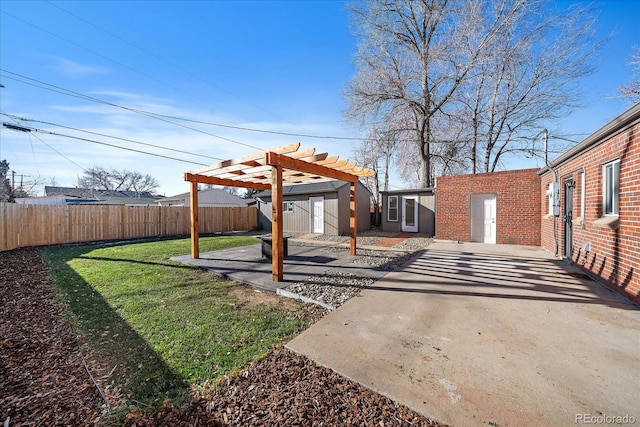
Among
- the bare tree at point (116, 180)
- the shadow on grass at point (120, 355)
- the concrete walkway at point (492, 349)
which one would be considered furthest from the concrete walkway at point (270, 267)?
the bare tree at point (116, 180)

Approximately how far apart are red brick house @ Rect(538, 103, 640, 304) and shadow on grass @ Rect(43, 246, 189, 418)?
19.8 feet

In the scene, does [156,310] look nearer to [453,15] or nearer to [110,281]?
[110,281]

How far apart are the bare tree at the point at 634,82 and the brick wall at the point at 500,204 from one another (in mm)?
5522

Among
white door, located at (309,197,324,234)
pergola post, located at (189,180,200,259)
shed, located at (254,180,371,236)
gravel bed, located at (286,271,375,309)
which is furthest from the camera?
white door, located at (309,197,324,234)

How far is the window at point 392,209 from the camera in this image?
14375 millimetres

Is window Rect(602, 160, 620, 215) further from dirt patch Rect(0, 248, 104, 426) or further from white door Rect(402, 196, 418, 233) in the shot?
white door Rect(402, 196, 418, 233)

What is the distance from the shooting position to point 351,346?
8.64ft

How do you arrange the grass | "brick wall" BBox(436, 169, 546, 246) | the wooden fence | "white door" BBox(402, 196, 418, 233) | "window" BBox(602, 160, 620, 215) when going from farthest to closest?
"white door" BBox(402, 196, 418, 233)
the wooden fence
"brick wall" BBox(436, 169, 546, 246)
"window" BBox(602, 160, 620, 215)
the grass

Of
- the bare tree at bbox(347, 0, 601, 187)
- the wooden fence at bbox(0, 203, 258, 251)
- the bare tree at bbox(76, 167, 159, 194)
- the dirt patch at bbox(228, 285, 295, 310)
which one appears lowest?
the dirt patch at bbox(228, 285, 295, 310)

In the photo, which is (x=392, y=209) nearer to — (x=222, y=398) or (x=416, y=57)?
(x=416, y=57)

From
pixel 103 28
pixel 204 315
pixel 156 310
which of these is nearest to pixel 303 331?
pixel 204 315

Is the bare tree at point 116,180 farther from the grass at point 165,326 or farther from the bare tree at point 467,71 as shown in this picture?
the grass at point 165,326

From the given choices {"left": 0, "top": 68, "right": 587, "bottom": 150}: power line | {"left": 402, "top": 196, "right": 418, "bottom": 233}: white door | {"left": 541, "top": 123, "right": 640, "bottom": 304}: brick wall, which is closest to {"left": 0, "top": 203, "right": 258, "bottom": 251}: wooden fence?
{"left": 0, "top": 68, "right": 587, "bottom": 150}: power line

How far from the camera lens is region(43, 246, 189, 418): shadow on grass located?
2047 mm
